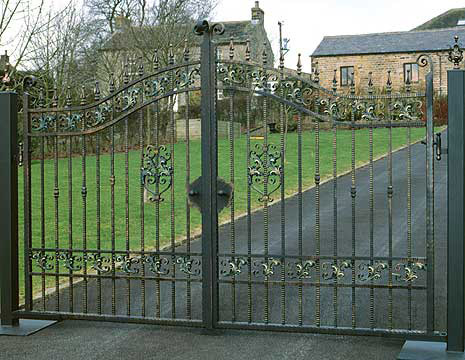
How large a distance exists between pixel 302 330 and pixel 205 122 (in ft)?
6.60

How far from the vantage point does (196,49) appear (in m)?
34.6

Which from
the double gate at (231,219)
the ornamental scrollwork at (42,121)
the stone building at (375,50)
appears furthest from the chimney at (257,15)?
the ornamental scrollwork at (42,121)

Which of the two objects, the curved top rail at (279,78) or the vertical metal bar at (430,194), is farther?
the curved top rail at (279,78)

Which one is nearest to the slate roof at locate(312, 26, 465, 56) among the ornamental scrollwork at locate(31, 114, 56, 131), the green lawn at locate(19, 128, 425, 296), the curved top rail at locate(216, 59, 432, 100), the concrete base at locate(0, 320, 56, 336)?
the green lawn at locate(19, 128, 425, 296)

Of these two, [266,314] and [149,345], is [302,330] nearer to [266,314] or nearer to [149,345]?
[266,314]

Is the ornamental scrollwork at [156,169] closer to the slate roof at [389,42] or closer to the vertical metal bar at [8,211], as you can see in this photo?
the vertical metal bar at [8,211]

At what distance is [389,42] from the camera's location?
5728 cm

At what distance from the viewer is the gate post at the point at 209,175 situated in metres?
6.38

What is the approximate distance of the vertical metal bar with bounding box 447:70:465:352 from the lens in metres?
5.69

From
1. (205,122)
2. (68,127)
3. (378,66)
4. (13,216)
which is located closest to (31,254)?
(13,216)

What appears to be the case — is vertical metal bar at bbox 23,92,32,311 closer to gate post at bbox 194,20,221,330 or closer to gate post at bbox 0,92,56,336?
gate post at bbox 0,92,56,336

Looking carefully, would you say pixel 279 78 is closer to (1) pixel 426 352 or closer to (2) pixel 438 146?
(2) pixel 438 146

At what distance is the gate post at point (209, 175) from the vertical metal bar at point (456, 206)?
2.01m

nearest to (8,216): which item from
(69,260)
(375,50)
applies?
(69,260)
